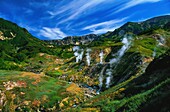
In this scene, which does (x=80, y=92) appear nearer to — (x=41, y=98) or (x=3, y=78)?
(x=41, y=98)

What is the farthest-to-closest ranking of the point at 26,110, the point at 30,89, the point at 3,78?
the point at 3,78 → the point at 30,89 → the point at 26,110

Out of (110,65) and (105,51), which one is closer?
(110,65)

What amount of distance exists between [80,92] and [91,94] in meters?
4.87

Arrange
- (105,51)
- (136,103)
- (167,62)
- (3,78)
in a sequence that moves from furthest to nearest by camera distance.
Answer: (105,51), (3,78), (167,62), (136,103)

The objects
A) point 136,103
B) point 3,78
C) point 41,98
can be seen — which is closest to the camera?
point 136,103

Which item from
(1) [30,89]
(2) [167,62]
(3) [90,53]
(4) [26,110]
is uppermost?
(3) [90,53]

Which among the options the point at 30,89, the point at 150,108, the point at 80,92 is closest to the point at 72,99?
the point at 80,92

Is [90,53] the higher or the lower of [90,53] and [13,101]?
the higher

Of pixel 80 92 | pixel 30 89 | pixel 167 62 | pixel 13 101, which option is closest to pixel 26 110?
pixel 13 101

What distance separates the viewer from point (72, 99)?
84938 millimetres

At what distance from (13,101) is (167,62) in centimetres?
5740

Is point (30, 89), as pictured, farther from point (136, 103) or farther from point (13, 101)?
point (136, 103)

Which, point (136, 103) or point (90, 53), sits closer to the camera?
point (136, 103)

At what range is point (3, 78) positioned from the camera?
9644cm
